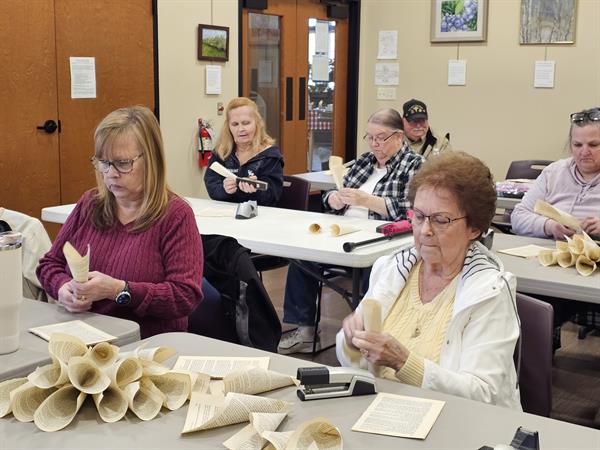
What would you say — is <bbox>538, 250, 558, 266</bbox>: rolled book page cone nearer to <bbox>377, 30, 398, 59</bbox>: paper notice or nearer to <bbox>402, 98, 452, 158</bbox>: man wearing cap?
<bbox>402, 98, 452, 158</bbox>: man wearing cap

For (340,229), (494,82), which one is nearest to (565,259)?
(340,229)

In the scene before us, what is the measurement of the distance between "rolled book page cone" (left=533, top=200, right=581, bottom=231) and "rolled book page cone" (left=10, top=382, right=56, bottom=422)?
233 centimetres

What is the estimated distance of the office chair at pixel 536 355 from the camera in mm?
1986

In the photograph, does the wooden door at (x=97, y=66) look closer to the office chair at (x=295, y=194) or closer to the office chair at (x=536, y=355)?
the office chair at (x=295, y=194)

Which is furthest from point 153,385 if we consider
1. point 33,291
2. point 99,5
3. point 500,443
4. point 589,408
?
point 99,5

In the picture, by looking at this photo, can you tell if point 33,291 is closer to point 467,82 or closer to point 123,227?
point 123,227

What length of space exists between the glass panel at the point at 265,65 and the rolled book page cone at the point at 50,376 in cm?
548

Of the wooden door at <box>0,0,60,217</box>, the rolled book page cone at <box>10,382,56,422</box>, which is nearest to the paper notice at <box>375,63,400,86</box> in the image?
the wooden door at <box>0,0,60,217</box>

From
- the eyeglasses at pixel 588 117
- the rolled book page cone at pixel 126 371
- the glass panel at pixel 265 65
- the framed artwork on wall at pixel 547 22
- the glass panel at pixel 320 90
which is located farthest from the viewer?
the glass panel at pixel 320 90

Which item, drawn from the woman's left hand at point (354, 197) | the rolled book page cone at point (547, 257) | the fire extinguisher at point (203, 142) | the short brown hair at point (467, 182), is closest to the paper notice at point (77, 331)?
the short brown hair at point (467, 182)

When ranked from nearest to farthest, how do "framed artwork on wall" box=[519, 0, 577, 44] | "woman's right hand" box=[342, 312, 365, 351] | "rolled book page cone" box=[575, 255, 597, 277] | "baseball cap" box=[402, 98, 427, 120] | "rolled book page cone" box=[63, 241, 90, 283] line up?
"woman's right hand" box=[342, 312, 365, 351]
"rolled book page cone" box=[63, 241, 90, 283]
"rolled book page cone" box=[575, 255, 597, 277]
"baseball cap" box=[402, 98, 427, 120]
"framed artwork on wall" box=[519, 0, 577, 44]

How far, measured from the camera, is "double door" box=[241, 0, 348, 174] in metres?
6.95

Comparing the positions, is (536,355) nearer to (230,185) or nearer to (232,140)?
(230,185)

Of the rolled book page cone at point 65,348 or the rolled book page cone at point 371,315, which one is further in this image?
the rolled book page cone at point 371,315
